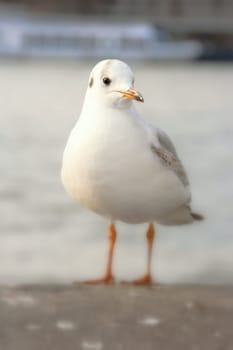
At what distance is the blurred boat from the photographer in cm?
1402

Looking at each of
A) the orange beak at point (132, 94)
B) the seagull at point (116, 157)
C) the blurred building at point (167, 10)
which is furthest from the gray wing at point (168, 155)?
the blurred building at point (167, 10)

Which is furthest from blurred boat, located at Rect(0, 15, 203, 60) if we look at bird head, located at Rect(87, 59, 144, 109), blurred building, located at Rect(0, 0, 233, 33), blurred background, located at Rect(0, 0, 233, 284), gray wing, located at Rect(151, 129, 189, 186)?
bird head, located at Rect(87, 59, 144, 109)

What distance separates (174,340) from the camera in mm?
1413

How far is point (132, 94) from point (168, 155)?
0.54 ft

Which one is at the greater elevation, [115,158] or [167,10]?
[167,10]

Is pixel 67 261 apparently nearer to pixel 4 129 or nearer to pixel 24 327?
pixel 24 327

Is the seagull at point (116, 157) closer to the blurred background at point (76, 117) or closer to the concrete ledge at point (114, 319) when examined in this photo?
the concrete ledge at point (114, 319)

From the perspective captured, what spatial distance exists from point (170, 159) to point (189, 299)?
21cm

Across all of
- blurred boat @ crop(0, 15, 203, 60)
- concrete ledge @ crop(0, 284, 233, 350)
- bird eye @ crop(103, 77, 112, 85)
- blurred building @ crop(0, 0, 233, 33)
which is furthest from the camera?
blurred building @ crop(0, 0, 233, 33)

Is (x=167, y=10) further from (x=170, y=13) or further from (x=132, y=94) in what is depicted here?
(x=132, y=94)

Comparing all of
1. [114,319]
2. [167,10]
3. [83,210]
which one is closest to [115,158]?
[114,319]

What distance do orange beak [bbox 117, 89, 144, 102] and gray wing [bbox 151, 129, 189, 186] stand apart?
0.35 ft

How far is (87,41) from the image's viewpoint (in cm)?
1441

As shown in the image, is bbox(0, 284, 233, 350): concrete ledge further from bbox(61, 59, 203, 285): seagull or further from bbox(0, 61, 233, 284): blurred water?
bbox(0, 61, 233, 284): blurred water
